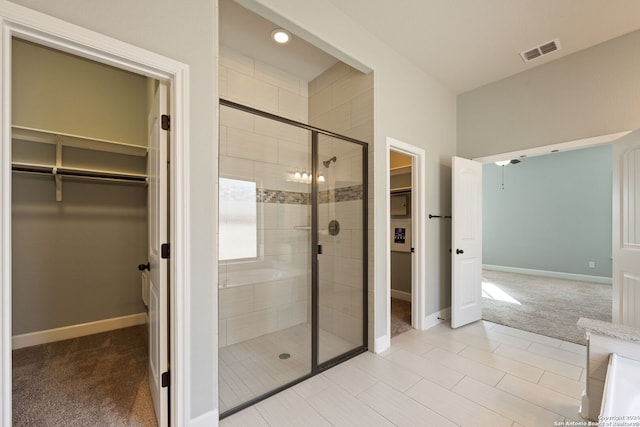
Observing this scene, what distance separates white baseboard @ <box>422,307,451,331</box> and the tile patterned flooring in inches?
14.1

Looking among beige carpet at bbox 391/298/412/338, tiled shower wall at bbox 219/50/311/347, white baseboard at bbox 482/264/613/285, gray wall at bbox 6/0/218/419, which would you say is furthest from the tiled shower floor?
white baseboard at bbox 482/264/613/285

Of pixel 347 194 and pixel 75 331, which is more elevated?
pixel 347 194

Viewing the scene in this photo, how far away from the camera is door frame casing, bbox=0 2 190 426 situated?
1.12m

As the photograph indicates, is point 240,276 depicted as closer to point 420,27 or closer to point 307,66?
point 307,66

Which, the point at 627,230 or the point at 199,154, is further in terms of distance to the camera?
the point at 627,230

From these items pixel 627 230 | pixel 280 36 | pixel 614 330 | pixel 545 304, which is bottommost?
pixel 545 304

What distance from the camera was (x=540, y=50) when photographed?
9.48 feet

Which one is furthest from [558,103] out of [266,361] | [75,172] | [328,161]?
[75,172]

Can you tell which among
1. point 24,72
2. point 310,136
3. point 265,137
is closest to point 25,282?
point 24,72

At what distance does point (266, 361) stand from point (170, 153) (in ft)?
6.34

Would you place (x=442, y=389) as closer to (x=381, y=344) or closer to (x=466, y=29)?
(x=381, y=344)

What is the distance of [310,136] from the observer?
242 centimetres

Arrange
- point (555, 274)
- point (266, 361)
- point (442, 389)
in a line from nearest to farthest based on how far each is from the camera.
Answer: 1. point (442, 389)
2. point (266, 361)
3. point (555, 274)

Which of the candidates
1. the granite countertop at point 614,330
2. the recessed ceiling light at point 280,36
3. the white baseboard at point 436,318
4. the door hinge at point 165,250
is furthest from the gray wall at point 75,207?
the granite countertop at point 614,330
